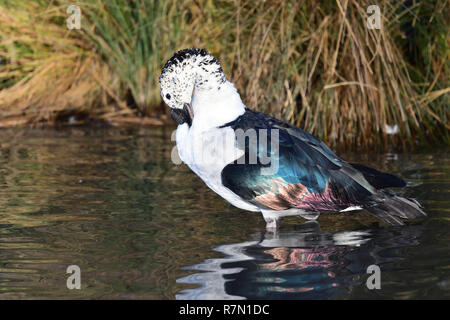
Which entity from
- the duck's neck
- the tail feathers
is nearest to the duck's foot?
the tail feathers

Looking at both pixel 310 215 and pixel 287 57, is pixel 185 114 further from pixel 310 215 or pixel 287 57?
pixel 287 57

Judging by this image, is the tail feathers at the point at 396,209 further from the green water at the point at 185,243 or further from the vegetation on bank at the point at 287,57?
the vegetation on bank at the point at 287,57

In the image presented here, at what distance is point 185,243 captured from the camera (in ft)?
16.5

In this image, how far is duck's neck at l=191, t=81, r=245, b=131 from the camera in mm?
5156

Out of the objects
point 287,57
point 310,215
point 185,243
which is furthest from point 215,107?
point 287,57

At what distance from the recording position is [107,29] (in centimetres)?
1038

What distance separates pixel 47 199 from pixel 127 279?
228 cm

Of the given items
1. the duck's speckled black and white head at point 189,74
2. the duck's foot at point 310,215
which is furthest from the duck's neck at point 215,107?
the duck's foot at point 310,215

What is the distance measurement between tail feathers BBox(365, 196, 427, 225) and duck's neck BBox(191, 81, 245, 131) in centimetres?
104

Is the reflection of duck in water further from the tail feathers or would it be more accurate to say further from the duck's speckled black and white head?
the duck's speckled black and white head

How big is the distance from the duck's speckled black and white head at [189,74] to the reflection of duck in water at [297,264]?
99 cm

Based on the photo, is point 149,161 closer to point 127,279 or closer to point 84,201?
point 84,201

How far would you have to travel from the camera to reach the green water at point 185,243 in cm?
418

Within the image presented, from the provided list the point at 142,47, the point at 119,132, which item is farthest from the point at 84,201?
the point at 142,47
